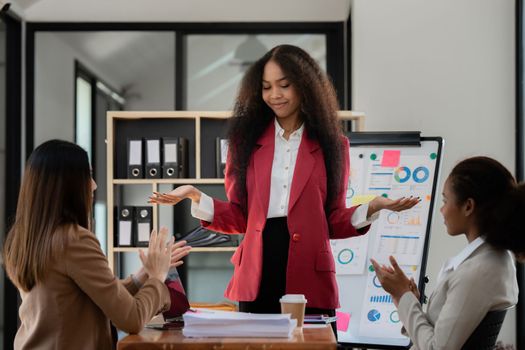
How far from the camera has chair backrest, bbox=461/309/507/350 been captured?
6.30 feet

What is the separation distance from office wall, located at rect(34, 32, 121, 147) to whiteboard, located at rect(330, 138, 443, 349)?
9.65 feet

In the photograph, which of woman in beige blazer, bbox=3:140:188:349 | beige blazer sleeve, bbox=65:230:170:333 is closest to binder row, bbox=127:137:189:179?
woman in beige blazer, bbox=3:140:188:349

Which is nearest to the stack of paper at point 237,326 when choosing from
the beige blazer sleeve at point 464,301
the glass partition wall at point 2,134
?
the beige blazer sleeve at point 464,301

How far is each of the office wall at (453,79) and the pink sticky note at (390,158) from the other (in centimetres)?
58

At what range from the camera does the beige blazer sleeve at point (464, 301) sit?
1.90 meters

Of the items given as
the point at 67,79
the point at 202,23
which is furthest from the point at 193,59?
the point at 67,79

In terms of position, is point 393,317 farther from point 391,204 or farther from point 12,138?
point 12,138

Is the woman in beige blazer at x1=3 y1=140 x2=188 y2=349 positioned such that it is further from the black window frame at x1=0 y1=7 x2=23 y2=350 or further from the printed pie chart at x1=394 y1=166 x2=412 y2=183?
the black window frame at x1=0 y1=7 x2=23 y2=350

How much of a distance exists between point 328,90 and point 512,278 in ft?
2.63

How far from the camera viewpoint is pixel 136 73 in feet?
30.2

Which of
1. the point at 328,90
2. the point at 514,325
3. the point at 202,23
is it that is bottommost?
the point at 514,325

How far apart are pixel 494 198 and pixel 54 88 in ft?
16.2

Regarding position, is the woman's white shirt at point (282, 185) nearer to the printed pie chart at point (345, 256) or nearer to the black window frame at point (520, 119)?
the printed pie chart at point (345, 256)

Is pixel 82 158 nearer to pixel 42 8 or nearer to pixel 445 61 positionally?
pixel 445 61
